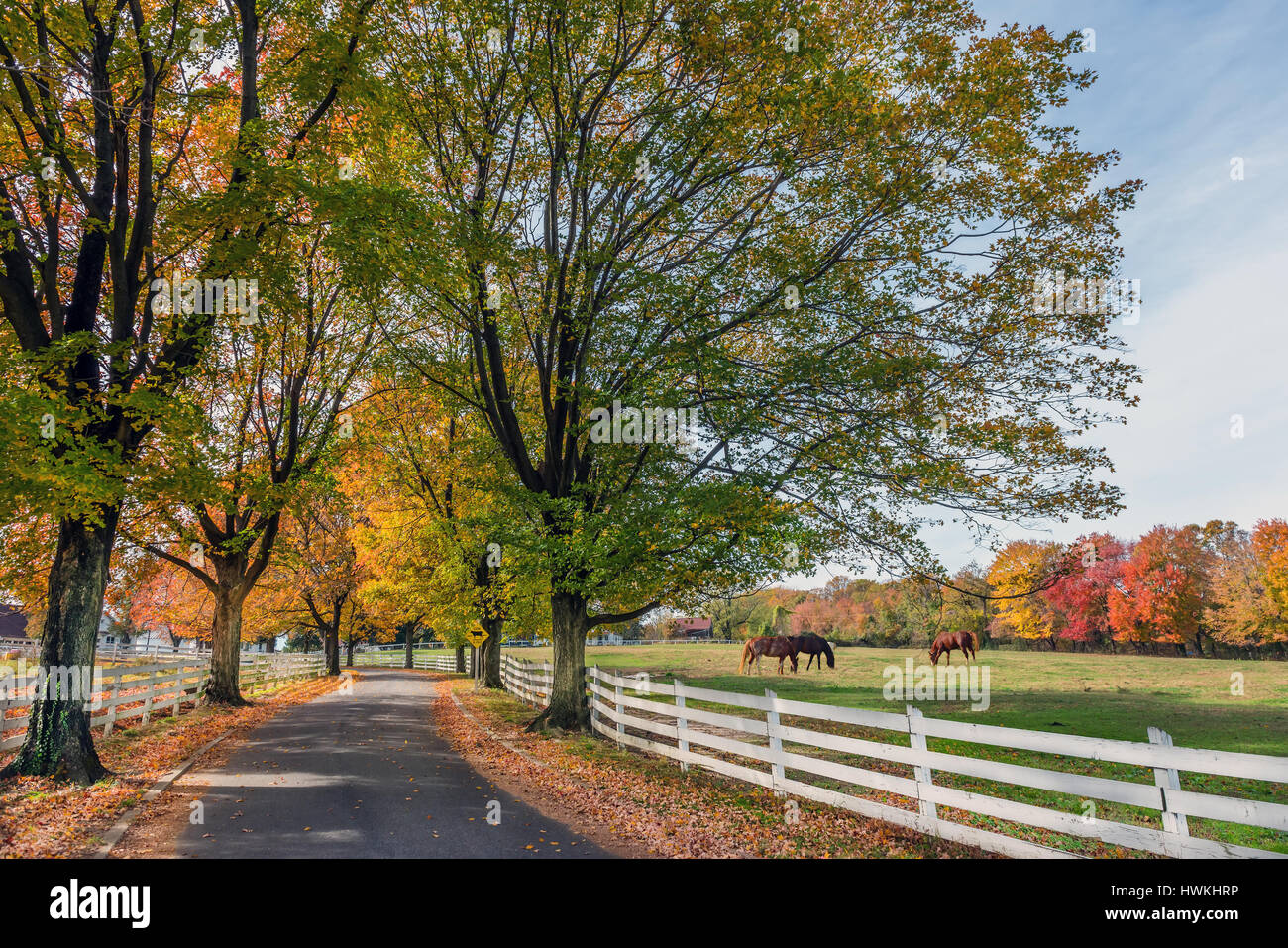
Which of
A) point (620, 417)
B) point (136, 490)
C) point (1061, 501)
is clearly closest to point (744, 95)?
point (620, 417)

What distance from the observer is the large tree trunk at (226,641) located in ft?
66.9

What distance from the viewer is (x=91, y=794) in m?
8.90

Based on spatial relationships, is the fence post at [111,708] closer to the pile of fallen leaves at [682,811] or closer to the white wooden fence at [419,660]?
the pile of fallen leaves at [682,811]

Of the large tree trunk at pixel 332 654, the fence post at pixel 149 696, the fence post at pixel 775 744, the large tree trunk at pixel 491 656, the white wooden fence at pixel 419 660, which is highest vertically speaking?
the fence post at pixel 775 744

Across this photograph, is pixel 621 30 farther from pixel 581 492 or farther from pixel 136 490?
pixel 136 490

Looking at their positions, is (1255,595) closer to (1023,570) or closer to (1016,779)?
(1023,570)

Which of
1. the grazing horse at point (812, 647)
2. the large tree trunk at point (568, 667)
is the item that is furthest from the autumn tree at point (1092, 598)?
the large tree trunk at point (568, 667)

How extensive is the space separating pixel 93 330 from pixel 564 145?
821 cm

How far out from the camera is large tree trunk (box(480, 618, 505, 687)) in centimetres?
2897

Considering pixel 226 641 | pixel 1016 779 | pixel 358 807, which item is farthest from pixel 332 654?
pixel 1016 779

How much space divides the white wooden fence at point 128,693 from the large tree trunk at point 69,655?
1.94 feet

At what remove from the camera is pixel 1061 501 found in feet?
40.9

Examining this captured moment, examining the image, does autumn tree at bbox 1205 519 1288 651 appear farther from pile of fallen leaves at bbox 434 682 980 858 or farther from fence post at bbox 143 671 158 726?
fence post at bbox 143 671 158 726

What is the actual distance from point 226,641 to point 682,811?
17.4 meters
